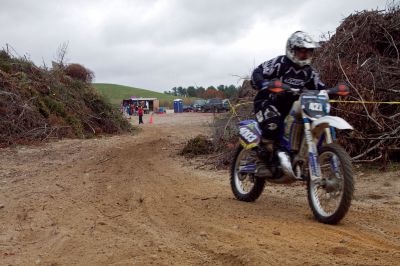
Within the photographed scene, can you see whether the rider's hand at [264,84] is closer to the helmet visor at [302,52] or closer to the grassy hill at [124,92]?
the helmet visor at [302,52]

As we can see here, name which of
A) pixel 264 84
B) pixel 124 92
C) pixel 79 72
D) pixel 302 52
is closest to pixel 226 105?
pixel 264 84

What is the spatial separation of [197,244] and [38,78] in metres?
18.7

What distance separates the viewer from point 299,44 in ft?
17.3

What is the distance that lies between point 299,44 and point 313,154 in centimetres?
129

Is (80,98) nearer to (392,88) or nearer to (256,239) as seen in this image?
(392,88)

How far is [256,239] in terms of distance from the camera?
4062 millimetres

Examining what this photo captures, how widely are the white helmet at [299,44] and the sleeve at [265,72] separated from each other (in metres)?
0.24

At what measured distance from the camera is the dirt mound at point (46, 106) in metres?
16.3

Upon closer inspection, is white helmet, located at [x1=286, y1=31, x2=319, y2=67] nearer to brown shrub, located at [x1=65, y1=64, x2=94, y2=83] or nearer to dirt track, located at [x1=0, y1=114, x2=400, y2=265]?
dirt track, located at [x1=0, y1=114, x2=400, y2=265]

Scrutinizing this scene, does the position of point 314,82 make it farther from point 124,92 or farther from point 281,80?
point 124,92

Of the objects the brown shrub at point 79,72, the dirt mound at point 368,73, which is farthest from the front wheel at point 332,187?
the brown shrub at point 79,72

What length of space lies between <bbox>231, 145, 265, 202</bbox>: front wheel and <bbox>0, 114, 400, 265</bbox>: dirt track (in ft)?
0.53

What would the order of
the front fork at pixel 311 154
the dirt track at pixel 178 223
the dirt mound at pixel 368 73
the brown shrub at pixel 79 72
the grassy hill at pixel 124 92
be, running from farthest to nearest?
the grassy hill at pixel 124 92, the brown shrub at pixel 79 72, the dirt mound at pixel 368 73, the front fork at pixel 311 154, the dirt track at pixel 178 223

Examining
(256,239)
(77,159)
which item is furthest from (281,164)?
(77,159)
